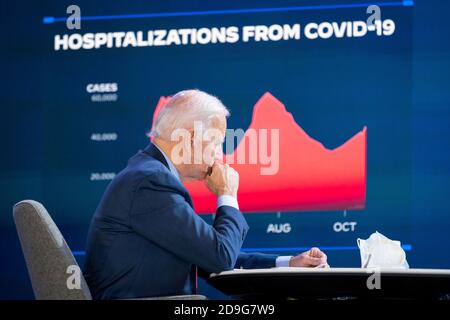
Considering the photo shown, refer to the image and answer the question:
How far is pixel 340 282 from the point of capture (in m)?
1.91

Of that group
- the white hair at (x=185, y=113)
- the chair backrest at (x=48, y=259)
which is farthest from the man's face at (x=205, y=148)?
the chair backrest at (x=48, y=259)

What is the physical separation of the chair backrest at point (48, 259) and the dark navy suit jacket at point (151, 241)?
5.4 inches

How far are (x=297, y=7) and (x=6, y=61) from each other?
1.76 m

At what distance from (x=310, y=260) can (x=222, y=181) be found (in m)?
0.37

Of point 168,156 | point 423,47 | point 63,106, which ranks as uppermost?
point 423,47

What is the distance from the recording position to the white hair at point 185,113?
236 centimetres

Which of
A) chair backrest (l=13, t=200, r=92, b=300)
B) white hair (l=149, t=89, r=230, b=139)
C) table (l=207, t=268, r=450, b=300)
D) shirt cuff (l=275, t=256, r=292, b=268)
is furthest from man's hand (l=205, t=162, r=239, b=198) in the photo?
chair backrest (l=13, t=200, r=92, b=300)

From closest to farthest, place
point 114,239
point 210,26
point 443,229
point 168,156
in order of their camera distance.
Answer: point 114,239 < point 168,156 < point 443,229 < point 210,26

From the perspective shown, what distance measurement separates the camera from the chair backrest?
6.53 ft

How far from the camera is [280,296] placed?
209 cm

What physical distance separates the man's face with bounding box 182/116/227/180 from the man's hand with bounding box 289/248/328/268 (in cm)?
41

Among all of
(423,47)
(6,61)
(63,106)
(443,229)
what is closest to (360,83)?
(423,47)

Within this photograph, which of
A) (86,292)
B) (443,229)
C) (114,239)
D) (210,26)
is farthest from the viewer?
(210,26)

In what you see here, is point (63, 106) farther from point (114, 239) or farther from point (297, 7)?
point (114, 239)
